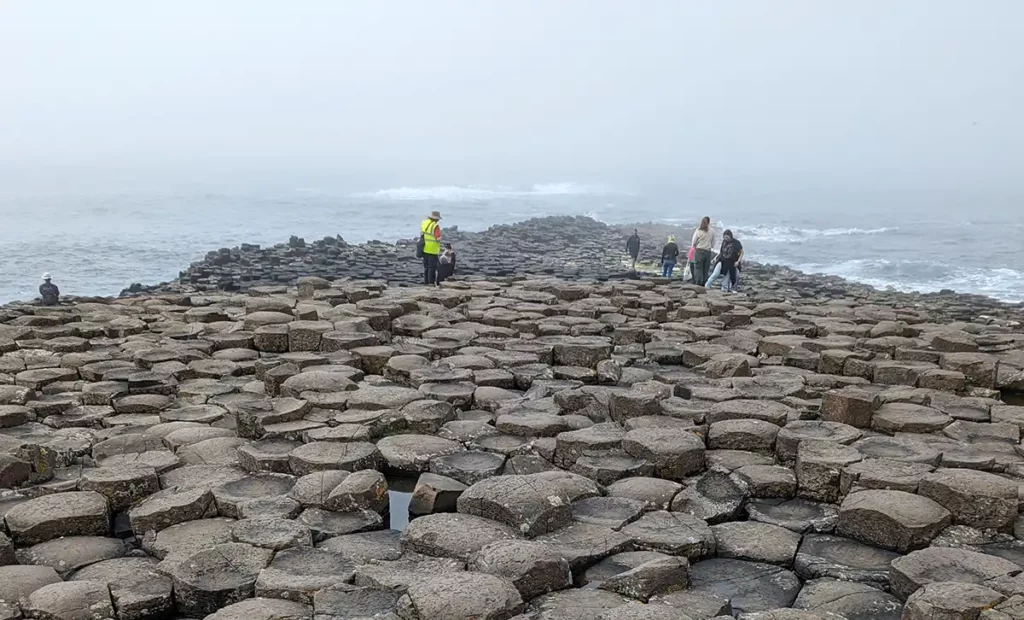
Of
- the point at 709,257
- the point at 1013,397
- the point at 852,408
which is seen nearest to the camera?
the point at 852,408

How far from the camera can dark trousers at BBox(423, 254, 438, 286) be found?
48.9 feet

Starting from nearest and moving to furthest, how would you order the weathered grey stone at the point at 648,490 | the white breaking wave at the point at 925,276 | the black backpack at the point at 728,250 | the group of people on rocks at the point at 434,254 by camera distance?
the weathered grey stone at the point at 648,490
the black backpack at the point at 728,250
the group of people on rocks at the point at 434,254
the white breaking wave at the point at 925,276

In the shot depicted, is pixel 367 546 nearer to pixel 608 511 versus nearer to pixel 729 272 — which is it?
pixel 608 511

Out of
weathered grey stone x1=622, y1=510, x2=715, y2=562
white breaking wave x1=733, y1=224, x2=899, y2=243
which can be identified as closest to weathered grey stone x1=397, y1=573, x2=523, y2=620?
weathered grey stone x1=622, y1=510, x2=715, y2=562

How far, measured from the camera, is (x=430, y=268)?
15086mm

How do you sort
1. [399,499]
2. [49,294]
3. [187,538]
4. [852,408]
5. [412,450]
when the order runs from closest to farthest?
1. [187,538]
2. [399,499]
3. [412,450]
4. [852,408]
5. [49,294]

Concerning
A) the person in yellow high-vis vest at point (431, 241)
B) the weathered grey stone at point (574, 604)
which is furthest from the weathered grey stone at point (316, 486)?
the person in yellow high-vis vest at point (431, 241)

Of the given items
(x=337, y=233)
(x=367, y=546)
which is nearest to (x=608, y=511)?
(x=367, y=546)

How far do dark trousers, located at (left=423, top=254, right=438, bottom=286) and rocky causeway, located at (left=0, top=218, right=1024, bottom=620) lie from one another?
6068 mm

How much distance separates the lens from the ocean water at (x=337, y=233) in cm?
2925

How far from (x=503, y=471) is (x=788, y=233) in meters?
53.1

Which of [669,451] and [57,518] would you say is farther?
[669,451]

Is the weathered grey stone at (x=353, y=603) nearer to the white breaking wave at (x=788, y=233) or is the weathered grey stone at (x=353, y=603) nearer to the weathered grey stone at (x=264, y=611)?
the weathered grey stone at (x=264, y=611)

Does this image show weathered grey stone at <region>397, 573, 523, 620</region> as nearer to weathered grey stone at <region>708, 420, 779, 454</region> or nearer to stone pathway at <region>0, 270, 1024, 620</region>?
stone pathway at <region>0, 270, 1024, 620</region>
